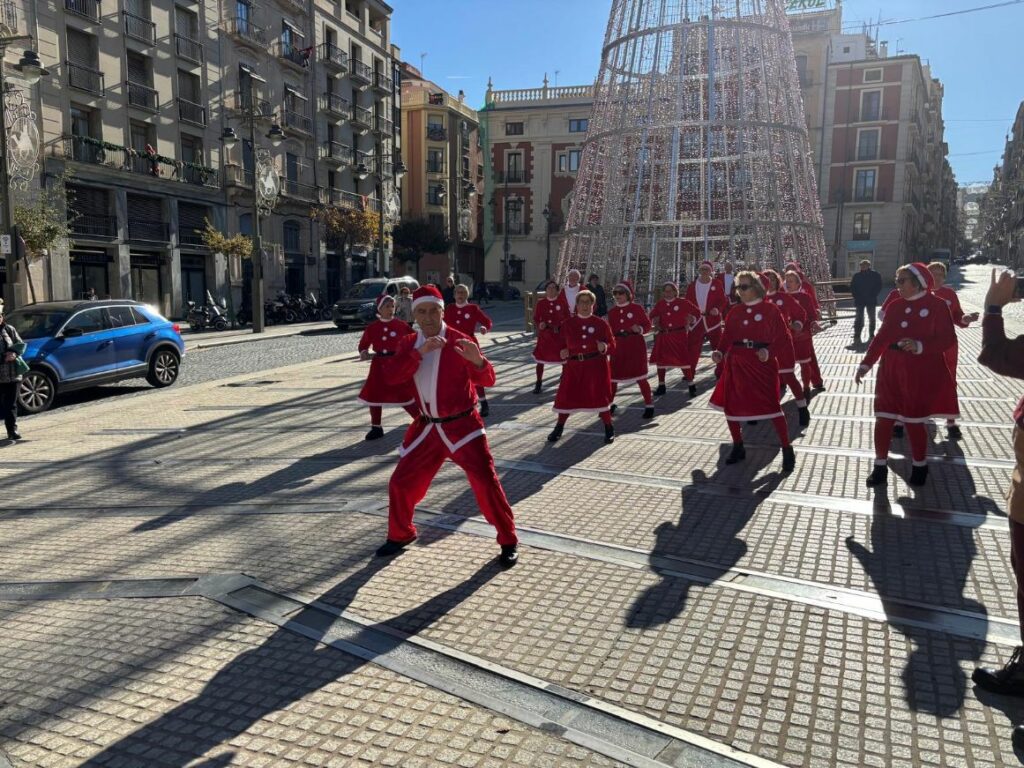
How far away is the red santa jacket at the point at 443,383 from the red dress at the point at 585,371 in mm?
3424

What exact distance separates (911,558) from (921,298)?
2.54 m

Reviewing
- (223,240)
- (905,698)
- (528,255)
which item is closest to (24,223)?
(223,240)

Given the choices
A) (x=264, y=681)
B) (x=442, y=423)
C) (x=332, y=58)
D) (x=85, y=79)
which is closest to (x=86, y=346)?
(x=442, y=423)

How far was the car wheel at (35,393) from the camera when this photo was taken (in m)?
10.7

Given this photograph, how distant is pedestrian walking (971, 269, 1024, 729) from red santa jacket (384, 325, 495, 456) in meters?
2.57

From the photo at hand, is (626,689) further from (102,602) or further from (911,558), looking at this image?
(102,602)

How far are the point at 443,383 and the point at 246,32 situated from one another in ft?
119

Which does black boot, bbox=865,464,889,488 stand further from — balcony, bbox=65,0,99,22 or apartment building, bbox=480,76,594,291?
apartment building, bbox=480,76,594,291

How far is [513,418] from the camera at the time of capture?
9492 mm

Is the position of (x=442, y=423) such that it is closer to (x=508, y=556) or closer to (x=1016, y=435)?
(x=508, y=556)

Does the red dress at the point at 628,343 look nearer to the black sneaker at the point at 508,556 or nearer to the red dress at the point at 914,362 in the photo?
the red dress at the point at 914,362

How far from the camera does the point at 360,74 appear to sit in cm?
4416

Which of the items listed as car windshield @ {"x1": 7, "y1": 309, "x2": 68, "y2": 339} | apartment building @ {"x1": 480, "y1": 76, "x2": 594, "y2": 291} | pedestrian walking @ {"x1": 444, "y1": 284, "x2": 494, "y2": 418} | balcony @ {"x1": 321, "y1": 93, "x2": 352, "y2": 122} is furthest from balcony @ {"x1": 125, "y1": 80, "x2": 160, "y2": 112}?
apartment building @ {"x1": 480, "y1": 76, "x2": 594, "y2": 291}

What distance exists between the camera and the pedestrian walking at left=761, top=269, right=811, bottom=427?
26.8 feet
